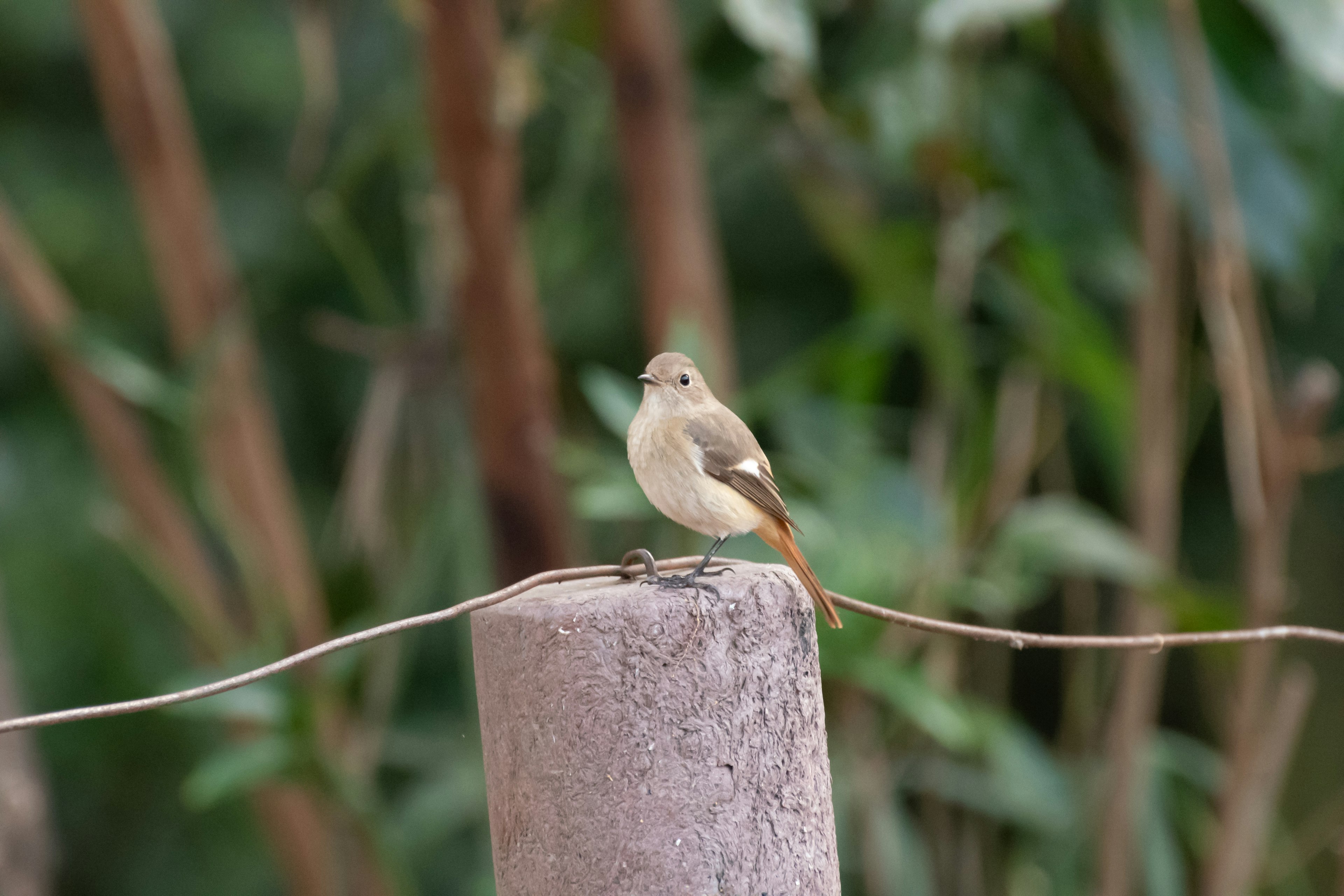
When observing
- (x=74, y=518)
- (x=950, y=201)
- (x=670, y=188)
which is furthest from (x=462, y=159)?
(x=74, y=518)

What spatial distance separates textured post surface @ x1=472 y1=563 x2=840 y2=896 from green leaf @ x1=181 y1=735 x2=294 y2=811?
1356 millimetres

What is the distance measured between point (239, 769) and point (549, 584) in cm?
129

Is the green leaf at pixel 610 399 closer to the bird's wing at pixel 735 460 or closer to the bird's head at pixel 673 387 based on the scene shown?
the bird's head at pixel 673 387

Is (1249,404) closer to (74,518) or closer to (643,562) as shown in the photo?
(643,562)

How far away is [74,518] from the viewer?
11.4 ft

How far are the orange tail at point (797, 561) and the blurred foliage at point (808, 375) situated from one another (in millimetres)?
749

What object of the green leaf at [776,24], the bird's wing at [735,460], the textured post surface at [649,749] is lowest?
the textured post surface at [649,749]

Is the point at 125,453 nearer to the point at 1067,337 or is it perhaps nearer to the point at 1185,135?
the point at 1067,337

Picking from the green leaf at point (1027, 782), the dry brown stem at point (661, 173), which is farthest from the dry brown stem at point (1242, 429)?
the dry brown stem at point (661, 173)

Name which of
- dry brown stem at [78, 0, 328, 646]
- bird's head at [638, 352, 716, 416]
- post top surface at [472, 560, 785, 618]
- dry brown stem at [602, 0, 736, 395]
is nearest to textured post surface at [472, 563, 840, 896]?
post top surface at [472, 560, 785, 618]

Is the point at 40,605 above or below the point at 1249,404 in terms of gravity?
below

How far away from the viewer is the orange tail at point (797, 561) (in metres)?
1.17

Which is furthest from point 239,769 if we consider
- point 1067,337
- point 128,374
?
point 1067,337

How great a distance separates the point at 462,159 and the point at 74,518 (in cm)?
186
